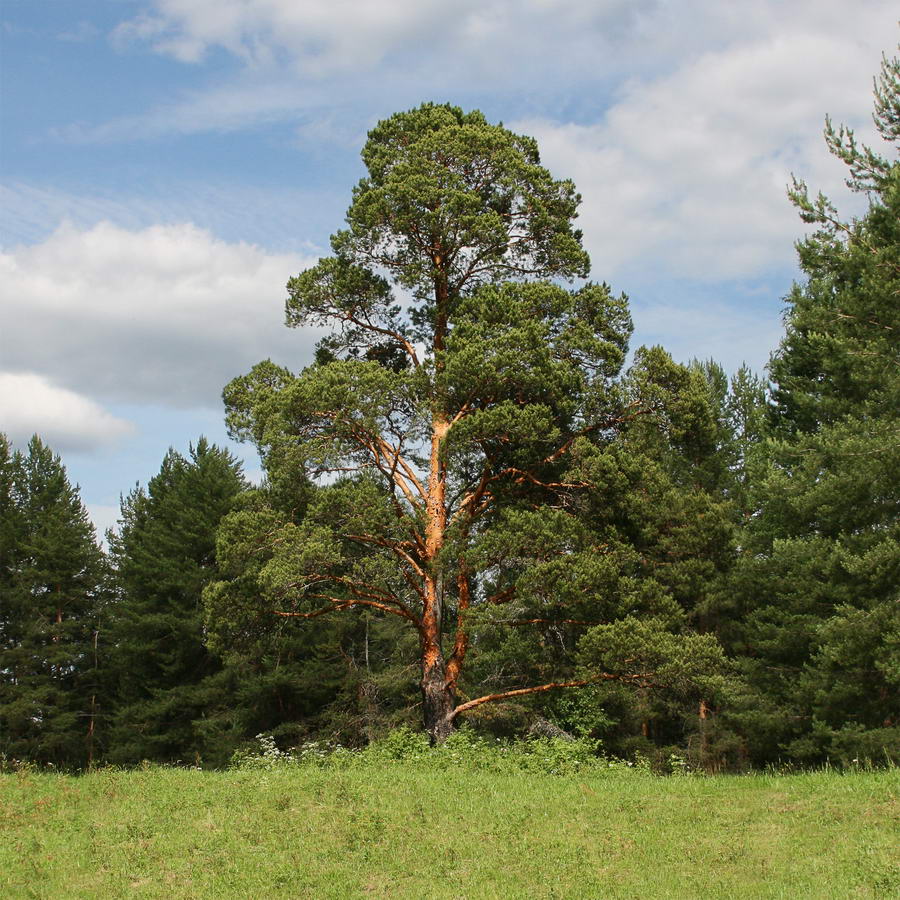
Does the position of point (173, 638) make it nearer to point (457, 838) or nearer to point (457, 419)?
point (457, 419)

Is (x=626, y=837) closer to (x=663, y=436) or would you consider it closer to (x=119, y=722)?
(x=663, y=436)

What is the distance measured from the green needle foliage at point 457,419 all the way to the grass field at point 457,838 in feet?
16.6

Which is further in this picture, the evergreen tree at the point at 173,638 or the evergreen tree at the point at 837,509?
the evergreen tree at the point at 173,638

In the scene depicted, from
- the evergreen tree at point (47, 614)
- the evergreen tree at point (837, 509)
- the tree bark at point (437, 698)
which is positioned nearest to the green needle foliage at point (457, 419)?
the tree bark at point (437, 698)

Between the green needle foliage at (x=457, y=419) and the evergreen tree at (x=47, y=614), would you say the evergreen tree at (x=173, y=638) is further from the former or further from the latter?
the green needle foliage at (x=457, y=419)

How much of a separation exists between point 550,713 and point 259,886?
14490 millimetres

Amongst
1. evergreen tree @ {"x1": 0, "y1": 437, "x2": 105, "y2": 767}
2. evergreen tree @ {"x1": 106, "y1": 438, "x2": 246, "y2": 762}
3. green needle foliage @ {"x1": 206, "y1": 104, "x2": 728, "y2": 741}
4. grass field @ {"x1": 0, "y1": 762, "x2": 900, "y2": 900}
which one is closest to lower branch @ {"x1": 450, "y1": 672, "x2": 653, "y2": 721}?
green needle foliage @ {"x1": 206, "y1": 104, "x2": 728, "y2": 741}

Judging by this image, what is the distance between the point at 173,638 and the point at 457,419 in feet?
66.0

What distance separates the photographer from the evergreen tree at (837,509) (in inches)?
714

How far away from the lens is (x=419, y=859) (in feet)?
29.2

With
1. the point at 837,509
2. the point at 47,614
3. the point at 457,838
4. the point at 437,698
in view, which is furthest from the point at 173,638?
the point at 457,838

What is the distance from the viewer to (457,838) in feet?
31.3

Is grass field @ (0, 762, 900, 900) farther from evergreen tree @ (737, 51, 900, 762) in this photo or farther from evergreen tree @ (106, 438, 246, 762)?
evergreen tree @ (106, 438, 246, 762)

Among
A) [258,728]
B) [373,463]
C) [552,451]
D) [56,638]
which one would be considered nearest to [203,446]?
[56,638]
